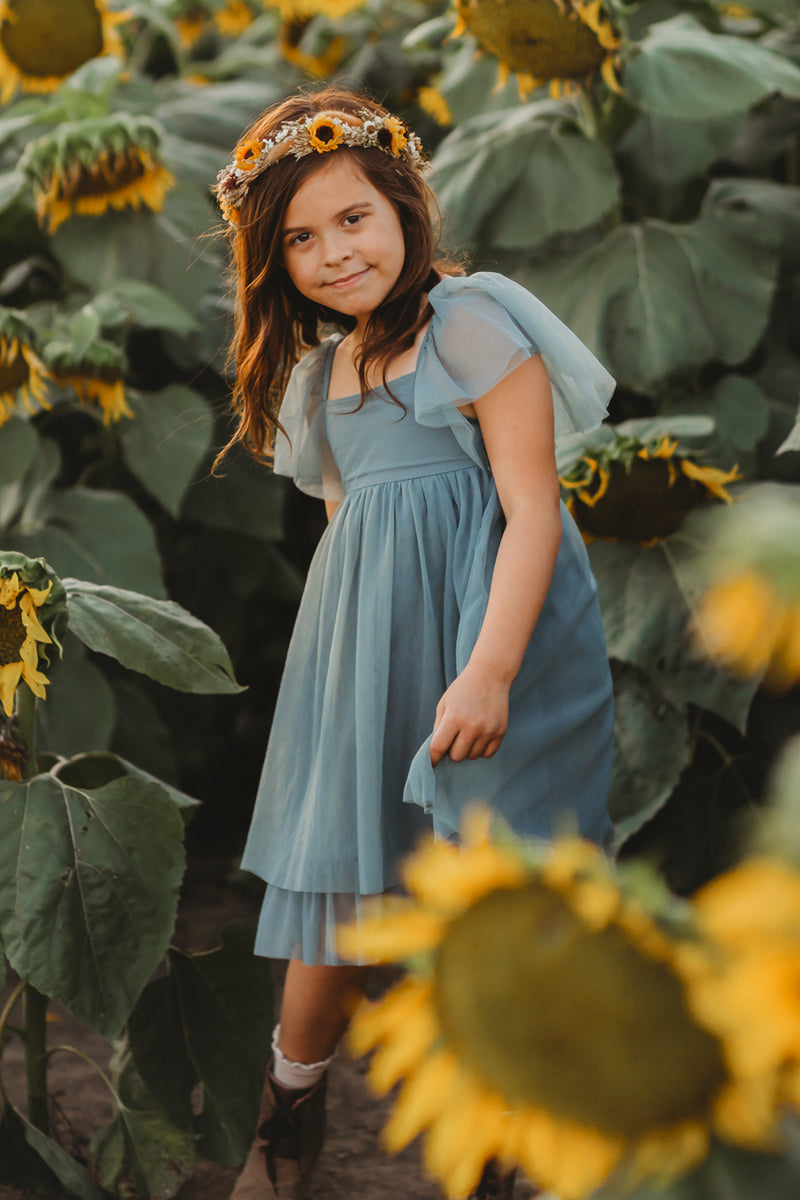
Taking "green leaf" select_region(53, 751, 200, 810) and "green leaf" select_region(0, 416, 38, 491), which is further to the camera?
"green leaf" select_region(0, 416, 38, 491)


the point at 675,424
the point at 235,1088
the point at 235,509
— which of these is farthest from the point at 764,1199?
the point at 235,509

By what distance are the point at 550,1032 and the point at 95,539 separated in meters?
1.38

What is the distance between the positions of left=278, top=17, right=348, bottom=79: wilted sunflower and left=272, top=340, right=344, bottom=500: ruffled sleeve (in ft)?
4.86

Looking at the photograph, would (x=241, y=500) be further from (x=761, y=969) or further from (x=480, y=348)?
(x=761, y=969)

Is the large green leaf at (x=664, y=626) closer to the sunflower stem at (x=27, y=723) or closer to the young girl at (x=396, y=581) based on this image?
the young girl at (x=396, y=581)

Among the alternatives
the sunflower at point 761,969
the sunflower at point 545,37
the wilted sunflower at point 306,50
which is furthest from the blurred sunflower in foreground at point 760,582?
the wilted sunflower at point 306,50

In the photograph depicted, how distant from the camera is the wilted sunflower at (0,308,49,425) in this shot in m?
1.50

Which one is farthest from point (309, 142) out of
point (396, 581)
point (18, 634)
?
point (18, 634)

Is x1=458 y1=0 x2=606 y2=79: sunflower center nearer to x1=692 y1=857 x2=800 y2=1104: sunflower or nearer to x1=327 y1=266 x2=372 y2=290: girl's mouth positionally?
x1=327 y1=266 x2=372 y2=290: girl's mouth

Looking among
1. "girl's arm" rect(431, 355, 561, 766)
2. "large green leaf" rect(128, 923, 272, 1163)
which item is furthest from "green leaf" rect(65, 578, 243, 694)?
"large green leaf" rect(128, 923, 272, 1163)

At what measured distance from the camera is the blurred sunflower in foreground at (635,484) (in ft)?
4.77

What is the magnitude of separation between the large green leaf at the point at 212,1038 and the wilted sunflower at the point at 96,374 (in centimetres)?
78

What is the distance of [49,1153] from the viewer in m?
1.19

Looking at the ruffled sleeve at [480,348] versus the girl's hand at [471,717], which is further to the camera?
the ruffled sleeve at [480,348]
